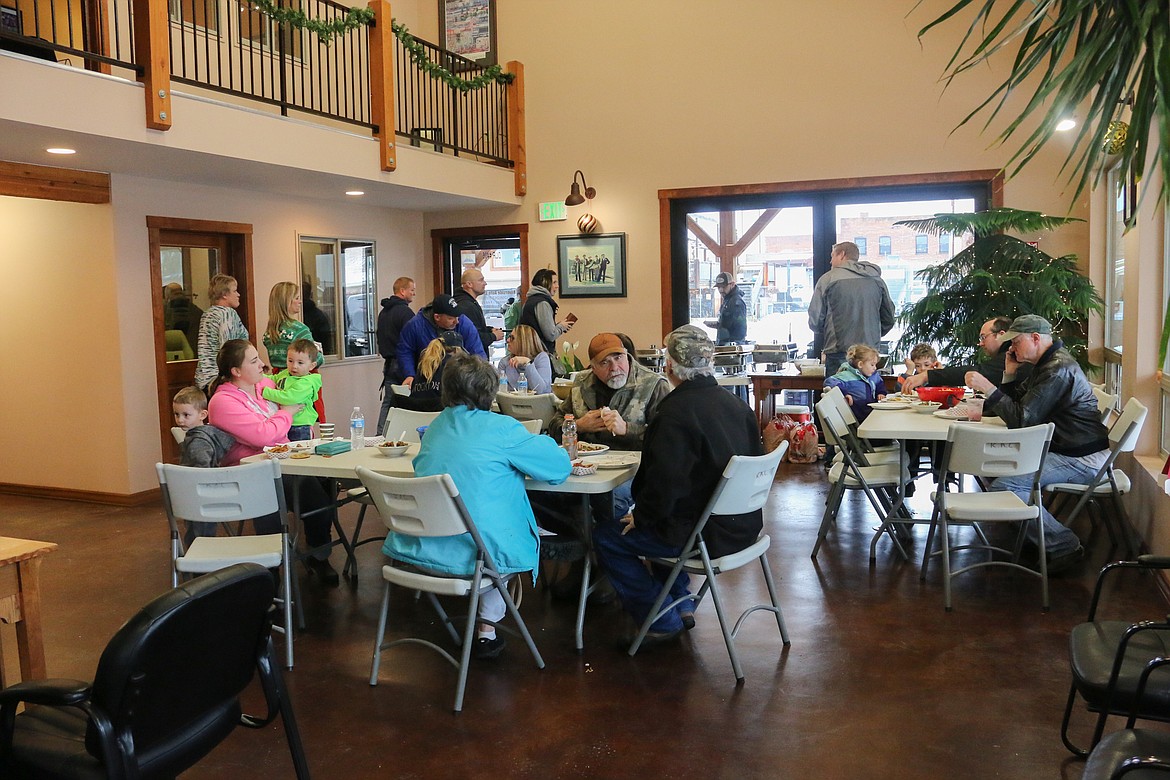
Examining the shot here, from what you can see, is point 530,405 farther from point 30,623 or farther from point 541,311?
point 30,623

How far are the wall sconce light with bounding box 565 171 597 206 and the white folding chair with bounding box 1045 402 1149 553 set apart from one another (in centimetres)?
576

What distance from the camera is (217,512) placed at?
12.2 feet

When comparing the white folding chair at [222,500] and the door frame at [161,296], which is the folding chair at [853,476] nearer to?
the white folding chair at [222,500]

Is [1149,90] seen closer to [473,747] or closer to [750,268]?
[473,747]

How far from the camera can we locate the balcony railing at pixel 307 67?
7.16 metres

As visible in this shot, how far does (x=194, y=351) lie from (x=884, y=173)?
6.12 m

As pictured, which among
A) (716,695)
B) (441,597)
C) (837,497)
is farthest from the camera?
(837,497)

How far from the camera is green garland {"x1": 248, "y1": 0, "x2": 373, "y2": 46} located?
252 inches

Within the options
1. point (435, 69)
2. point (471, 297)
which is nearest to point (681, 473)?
point (471, 297)

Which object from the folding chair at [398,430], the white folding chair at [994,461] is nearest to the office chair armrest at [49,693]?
the folding chair at [398,430]

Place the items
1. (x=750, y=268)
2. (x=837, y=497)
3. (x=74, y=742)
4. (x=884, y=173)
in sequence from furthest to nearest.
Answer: (x=750, y=268), (x=884, y=173), (x=837, y=497), (x=74, y=742)

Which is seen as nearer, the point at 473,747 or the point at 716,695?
the point at 473,747

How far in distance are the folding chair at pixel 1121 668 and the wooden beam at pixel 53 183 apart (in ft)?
20.9

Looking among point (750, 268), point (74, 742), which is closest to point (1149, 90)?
point (74, 742)
